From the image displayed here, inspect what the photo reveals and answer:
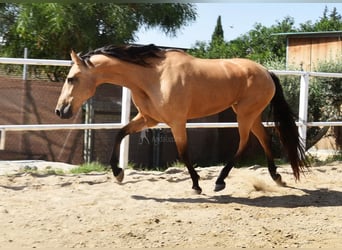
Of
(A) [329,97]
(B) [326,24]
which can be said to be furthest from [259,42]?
(A) [329,97]

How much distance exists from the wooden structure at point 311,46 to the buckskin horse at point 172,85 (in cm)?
978

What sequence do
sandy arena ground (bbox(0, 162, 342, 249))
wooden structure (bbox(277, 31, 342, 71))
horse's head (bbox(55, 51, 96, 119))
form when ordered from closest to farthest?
1. sandy arena ground (bbox(0, 162, 342, 249))
2. horse's head (bbox(55, 51, 96, 119))
3. wooden structure (bbox(277, 31, 342, 71))

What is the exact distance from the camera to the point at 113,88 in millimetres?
9219

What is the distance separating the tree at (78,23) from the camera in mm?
9945

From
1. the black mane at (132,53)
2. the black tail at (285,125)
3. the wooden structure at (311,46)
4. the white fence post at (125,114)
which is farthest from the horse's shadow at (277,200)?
the wooden structure at (311,46)

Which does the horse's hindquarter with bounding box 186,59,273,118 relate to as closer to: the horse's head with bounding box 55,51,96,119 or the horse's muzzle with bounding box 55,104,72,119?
the horse's head with bounding box 55,51,96,119

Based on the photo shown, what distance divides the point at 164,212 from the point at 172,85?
130cm

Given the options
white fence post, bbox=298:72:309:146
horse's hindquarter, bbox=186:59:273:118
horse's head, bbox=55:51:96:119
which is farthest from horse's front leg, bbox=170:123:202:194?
white fence post, bbox=298:72:309:146

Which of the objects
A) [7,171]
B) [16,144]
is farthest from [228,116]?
[7,171]

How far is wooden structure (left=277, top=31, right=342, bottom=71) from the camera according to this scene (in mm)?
15367

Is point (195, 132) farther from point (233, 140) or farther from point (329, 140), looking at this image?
point (329, 140)

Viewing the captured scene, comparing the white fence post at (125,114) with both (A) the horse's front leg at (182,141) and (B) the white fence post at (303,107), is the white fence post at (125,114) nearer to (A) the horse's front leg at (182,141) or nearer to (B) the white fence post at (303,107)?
(A) the horse's front leg at (182,141)

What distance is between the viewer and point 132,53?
5.27 metres

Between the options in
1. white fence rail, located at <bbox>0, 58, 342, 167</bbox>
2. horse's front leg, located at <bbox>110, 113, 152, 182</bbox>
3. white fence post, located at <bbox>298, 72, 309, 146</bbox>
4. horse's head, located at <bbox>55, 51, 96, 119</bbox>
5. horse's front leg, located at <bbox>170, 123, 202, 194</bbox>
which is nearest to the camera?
horse's head, located at <bbox>55, 51, 96, 119</bbox>
